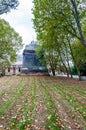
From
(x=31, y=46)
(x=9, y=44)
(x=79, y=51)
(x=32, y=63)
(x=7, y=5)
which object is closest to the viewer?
(x=7, y=5)

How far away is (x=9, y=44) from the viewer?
58.8 meters

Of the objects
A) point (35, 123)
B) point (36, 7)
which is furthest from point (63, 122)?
point (36, 7)

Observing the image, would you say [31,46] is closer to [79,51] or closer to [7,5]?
[79,51]

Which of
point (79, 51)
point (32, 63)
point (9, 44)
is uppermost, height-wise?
point (9, 44)

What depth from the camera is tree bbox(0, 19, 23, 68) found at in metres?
57.7

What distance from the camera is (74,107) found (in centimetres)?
1354

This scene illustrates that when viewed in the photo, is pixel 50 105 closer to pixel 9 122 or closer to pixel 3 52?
pixel 9 122

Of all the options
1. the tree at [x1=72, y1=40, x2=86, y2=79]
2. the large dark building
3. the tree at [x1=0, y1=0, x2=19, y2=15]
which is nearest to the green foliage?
the tree at [x1=72, y1=40, x2=86, y2=79]

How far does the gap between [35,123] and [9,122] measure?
2.99ft

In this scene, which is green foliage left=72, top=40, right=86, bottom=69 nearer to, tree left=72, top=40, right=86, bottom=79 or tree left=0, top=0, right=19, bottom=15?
tree left=72, top=40, right=86, bottom=79

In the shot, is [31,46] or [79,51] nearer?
[79,51]

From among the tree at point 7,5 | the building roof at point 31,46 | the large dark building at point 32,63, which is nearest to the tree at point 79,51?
the large dark building at point 32,63

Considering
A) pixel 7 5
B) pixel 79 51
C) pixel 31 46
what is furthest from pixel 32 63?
pixel 7 5

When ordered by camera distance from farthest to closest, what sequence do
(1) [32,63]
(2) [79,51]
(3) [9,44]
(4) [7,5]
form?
(1) [32,63]
(3) [9,44]
(2) [79,51]
(4) [7,5]
